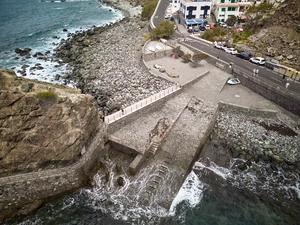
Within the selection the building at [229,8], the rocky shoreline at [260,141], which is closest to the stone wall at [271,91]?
the rocky shoreline at [260,141]

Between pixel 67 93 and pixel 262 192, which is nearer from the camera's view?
pixel 67 93

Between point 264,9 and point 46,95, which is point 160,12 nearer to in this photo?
point 264,9

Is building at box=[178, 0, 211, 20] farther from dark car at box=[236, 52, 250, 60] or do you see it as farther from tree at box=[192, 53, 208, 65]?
tree at box=[192, 53, 208, 65]

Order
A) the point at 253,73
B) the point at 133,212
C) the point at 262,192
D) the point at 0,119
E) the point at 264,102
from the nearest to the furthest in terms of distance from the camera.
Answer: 1. the point at 0,119
2. the point at 133,212
3. the point at 262,192
4. the point at 264,102
5. the point at 253,73

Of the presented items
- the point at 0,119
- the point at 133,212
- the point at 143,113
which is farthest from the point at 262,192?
the point at 0,119

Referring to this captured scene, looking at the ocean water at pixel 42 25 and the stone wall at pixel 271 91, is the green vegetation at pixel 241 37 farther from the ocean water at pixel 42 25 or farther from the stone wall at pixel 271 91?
the ocean water at pixel 42 25

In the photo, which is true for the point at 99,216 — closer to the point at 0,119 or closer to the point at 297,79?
the point at 0,119

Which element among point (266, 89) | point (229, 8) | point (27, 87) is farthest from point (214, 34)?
point (27, 87)

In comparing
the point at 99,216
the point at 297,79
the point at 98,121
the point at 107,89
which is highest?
the point at 297,79
